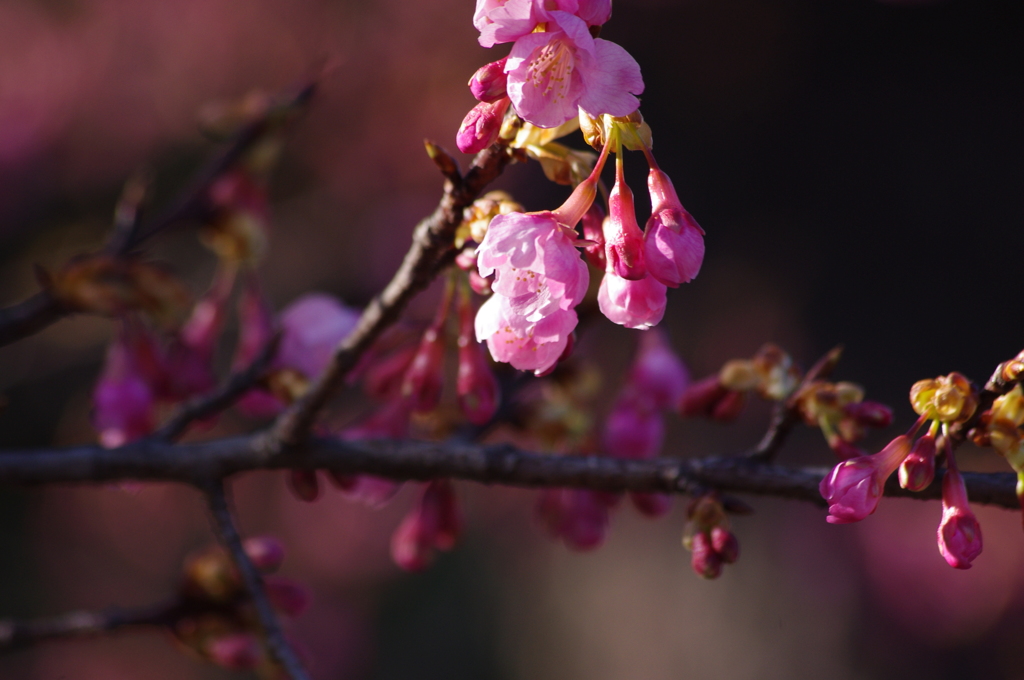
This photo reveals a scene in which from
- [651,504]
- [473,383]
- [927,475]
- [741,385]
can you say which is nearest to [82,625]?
[473,383]

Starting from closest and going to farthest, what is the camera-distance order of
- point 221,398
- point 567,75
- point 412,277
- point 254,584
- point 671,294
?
point 567,75 → point 412,277 → point 254,584 → point 221,398 → point 671,294

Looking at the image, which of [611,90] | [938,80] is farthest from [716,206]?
[611,90]

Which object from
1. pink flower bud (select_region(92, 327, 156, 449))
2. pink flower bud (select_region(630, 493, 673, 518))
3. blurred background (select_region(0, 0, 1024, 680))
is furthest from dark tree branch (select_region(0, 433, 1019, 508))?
blurred background (select_region(0, 0, 1024, 680))

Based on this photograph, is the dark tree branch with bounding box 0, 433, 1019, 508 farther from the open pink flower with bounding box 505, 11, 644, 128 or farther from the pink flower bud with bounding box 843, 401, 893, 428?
Result: the open pink flower with bounding box 505, 11, 644, 128

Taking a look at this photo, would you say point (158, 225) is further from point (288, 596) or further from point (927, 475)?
point (927, 475)

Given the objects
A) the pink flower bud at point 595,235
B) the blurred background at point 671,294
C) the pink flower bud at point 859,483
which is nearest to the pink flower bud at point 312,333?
the pink flower bud at point 595,235

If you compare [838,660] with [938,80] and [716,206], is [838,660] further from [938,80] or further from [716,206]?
[938,80]
